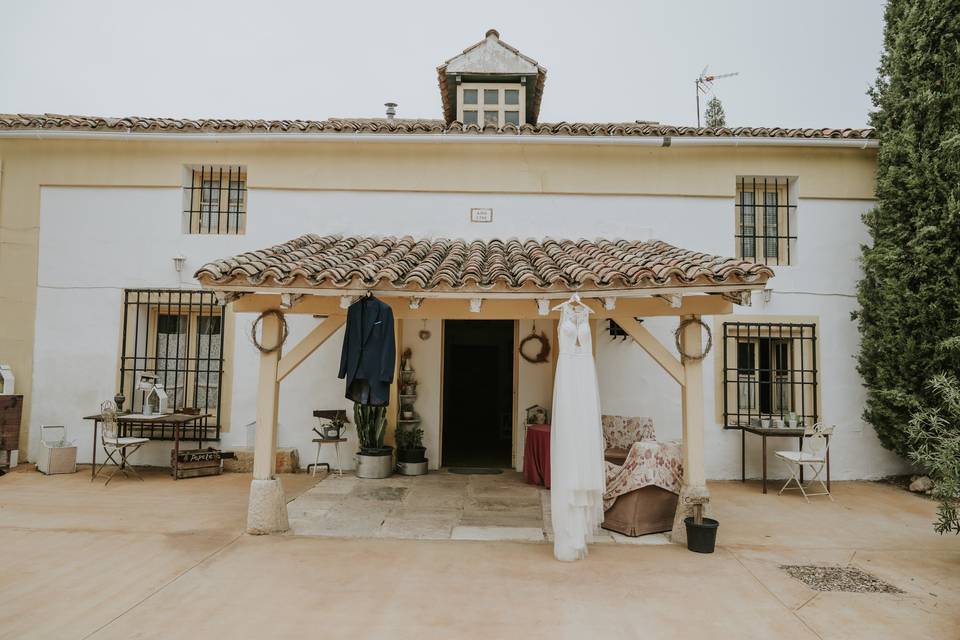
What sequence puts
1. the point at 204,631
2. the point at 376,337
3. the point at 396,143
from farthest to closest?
the point at 396,143
the point at 376,337
the point at 204,631

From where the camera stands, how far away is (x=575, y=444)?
5.15 meters

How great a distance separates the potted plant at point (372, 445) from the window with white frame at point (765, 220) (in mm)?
6138

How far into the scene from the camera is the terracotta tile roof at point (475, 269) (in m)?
5.31

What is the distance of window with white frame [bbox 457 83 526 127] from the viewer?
31.4 ft

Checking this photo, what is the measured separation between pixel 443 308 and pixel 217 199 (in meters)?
5.16

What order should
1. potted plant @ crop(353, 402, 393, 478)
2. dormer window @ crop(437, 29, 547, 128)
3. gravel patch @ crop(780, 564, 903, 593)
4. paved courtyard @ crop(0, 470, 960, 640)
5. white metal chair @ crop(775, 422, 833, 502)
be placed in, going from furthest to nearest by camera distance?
1. dormer window @ crop(437, 29, 547, 128)
2. potted plant @ crop(353, 402, 393, 478)
3. white metal chair @ crop(775, 422, 833, 502)
4. gravel patch @ crop(780, 564, 903, 593)
5. paved courtyard @ crop(0, 470, 960, 640)

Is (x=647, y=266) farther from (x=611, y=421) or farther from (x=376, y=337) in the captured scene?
(x=611, y=421)

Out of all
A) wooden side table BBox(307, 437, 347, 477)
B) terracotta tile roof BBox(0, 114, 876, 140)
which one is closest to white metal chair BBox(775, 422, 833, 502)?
terracotta tile roof BBox(0, 114, 876, 140)

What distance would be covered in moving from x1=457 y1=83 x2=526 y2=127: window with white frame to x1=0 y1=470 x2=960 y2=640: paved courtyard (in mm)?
6306

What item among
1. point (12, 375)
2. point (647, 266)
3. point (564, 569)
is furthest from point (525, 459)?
point (12, 375)

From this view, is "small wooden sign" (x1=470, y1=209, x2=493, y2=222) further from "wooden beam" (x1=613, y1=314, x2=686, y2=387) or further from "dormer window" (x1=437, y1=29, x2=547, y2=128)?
"wooden beam" (x1=613, y1=314, x2=686, y2=387)

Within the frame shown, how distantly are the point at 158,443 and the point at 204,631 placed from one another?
19.3 feet

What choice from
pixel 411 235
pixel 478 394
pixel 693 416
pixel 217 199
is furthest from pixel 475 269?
pixel 478 394

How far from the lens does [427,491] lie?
766cm
